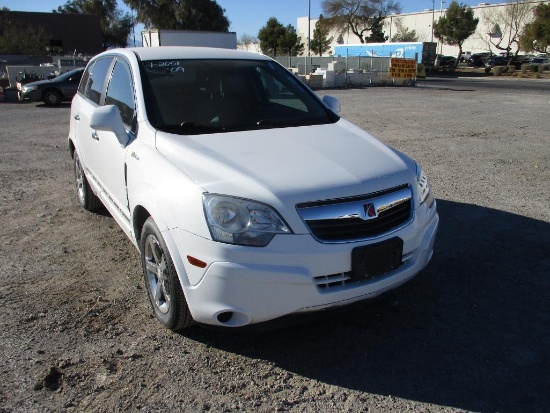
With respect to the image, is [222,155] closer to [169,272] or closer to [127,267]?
Answer: [169,272]

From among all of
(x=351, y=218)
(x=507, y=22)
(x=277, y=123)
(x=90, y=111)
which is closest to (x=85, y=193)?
(x=90, y=111)

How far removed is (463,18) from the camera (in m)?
65.6

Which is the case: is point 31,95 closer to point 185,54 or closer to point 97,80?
point 97,80

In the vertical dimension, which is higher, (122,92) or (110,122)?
(122,92)

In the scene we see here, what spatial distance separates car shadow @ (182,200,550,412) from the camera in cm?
274

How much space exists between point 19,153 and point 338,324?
311 inches

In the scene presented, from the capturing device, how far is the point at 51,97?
1797 centimetres

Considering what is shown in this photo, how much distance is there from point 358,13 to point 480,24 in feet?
67.0

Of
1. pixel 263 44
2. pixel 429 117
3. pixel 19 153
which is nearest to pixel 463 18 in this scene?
pixel 263 44

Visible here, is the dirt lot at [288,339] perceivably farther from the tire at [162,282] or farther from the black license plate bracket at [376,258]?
the black license plate bracket at [376,258]

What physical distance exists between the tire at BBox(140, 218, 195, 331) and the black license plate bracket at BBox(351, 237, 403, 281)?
1.04m

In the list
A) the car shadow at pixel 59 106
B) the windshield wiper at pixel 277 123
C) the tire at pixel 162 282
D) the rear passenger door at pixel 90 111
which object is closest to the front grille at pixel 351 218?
the tire at pixel 162 282

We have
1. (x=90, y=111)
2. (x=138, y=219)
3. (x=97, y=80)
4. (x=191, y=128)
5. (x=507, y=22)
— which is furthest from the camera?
(x=507, y=22)

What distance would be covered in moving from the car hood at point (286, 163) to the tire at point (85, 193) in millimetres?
2402
